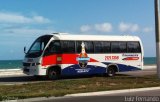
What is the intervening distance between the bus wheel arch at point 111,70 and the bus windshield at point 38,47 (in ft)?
18.0

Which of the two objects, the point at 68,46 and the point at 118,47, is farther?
the point at 118,47

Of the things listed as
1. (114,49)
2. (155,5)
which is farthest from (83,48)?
(155,5)

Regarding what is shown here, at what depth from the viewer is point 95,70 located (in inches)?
1145

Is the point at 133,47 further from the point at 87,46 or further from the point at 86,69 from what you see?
the point at 86,69

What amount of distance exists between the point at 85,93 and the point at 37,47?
9911 millimetres

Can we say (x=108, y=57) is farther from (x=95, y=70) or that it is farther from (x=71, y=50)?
(x=71, y=50)

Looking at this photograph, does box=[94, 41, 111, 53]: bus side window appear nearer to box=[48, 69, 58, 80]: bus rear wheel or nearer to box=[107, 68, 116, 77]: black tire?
box=[107, 68, 116, 77]: black tire

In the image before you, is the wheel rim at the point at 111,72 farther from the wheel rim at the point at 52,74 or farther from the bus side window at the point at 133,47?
the wheel rim at the point at 52,74

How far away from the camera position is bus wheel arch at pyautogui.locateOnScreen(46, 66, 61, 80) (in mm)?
26844

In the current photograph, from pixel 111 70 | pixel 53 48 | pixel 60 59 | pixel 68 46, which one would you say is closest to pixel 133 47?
pixel 111 70

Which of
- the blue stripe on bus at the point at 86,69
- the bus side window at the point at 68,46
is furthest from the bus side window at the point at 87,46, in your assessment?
the blue stripe on bus at the point at 86,69

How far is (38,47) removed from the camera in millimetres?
27031

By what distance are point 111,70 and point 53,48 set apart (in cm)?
547

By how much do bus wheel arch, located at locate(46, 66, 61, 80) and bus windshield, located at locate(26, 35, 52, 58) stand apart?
4.36 feet
